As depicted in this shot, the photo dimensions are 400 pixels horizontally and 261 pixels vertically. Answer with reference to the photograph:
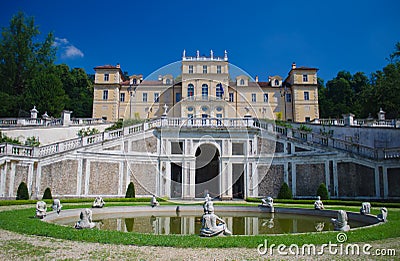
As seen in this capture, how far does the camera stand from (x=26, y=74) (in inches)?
1718

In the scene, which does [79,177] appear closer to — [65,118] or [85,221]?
[65,118]

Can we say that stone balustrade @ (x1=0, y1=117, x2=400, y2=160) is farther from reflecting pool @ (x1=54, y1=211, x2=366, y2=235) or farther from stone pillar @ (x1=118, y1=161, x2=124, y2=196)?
reflecting pool @ (x1=54, y1=211, x2=366, y2=235)

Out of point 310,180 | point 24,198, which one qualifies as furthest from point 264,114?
point 24,198

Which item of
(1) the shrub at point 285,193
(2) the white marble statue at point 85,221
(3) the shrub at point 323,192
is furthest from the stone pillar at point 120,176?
(2) the white marble statue at point 85,221

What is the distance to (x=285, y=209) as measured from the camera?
52.9 feet

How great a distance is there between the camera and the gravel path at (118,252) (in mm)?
6148

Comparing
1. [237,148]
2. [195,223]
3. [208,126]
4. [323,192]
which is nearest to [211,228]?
[195,223]

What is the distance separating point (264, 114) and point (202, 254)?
2115 cm

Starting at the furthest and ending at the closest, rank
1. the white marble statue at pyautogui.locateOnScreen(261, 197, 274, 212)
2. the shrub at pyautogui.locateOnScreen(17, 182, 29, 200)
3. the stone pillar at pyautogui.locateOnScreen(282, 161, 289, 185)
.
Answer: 1. the stone pillar at pyautogui.locateOnScreen(282, 161, 289, 185)
2. the shrub at pyautogui.locateOnScreen(17, 182, 29, 200)
3. the white marble statue at pyautogui.locateOnScreen(261, 197, 274, 212)

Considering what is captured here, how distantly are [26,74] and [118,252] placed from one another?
43942 millimetres

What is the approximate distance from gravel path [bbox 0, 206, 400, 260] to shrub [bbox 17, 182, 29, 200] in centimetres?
1330

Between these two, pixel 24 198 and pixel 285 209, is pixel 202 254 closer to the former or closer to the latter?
pixel 285 209

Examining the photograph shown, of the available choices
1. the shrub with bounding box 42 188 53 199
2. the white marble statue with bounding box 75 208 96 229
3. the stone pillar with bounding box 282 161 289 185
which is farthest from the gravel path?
the stone pillar with bounding box 282 161 289 185

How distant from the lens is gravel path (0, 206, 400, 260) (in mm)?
6148
